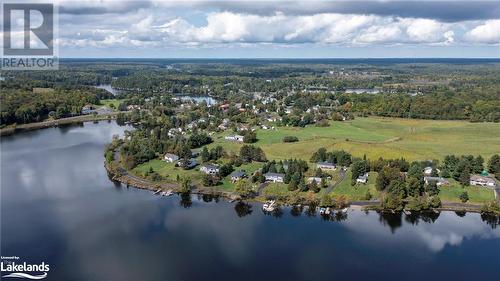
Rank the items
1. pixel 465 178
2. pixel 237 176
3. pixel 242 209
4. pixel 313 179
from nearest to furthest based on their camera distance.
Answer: pixel 242 209
pixel 465 178
pixel 313 179
pixel 237 176

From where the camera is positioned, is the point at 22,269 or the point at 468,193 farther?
the point at 468,193

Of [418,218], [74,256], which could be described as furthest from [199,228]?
[418,218]

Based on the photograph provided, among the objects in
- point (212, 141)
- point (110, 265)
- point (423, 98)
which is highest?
point (423, 98)

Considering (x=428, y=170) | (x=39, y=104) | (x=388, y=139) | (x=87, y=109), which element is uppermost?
(x=39, y=104)

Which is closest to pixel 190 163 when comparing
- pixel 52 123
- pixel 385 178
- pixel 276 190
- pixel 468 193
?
pixel 276 190

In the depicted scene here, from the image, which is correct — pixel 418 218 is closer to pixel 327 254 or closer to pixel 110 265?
pixel 327 254

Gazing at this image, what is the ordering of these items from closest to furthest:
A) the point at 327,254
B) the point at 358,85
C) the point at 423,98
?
the point at 327,254, the point at 423,98, the point at 358,85

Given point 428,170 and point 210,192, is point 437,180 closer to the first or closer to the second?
point 428,170

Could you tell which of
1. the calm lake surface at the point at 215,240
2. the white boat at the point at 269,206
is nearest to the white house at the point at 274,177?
the white boat at the point at 269,206
